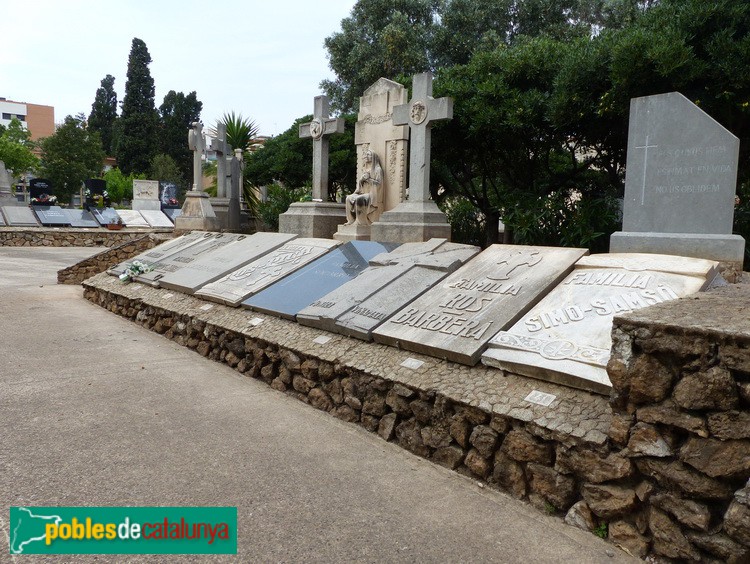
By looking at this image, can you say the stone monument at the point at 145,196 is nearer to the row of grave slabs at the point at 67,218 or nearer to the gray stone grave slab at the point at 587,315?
the row of grave slabs at the point at 67,218

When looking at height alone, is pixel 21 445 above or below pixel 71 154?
below

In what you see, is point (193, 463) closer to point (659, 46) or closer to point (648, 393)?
point (648, 393)

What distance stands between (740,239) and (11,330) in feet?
22.5

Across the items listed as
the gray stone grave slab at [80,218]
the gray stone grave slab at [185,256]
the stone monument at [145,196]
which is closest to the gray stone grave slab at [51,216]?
the gray stone grave slab at [80,218]

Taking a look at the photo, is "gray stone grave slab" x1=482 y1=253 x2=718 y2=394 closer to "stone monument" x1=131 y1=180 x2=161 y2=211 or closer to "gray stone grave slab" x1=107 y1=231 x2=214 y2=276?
"gray stone grave slab" x1=107 y1=231 x2=214 y2=276

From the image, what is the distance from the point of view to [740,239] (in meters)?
4.17

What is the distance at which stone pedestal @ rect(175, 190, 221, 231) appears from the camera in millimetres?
12680

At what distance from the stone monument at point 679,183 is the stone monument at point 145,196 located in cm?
2326

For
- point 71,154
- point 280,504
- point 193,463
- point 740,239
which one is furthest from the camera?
point 71,154

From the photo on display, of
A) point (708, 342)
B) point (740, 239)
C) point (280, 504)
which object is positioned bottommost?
point (280, 504)

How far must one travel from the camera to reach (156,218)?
924 inches

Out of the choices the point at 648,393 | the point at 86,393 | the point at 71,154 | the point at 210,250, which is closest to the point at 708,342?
the point at 648,393

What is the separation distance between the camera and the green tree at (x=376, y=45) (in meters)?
18.9

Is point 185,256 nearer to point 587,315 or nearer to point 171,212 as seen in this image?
point 587,315
